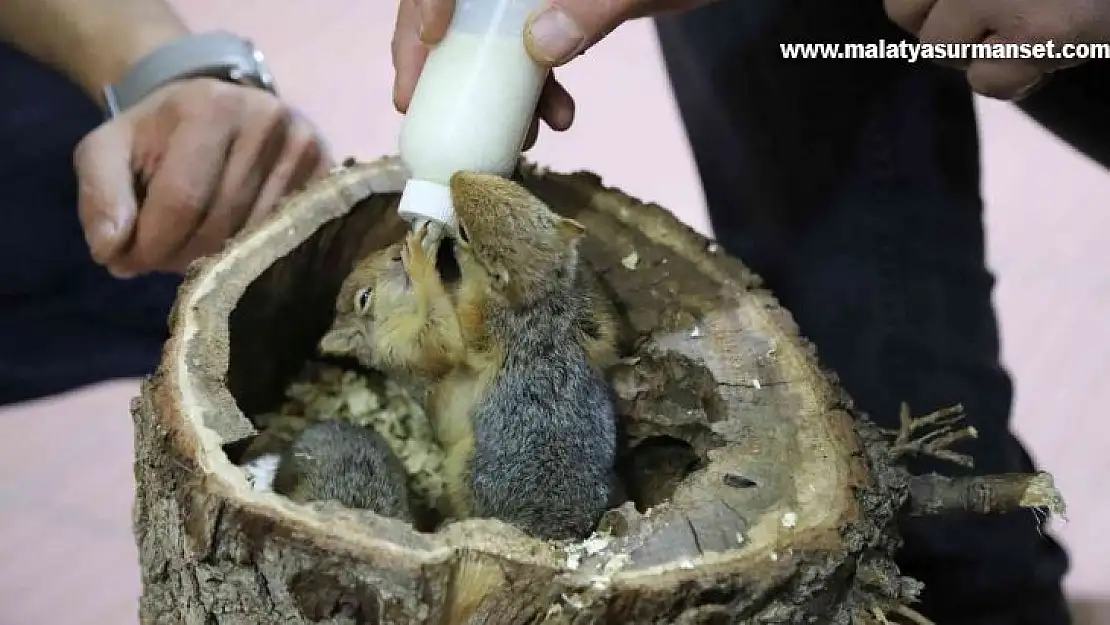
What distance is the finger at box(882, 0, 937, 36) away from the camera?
3.05 ft

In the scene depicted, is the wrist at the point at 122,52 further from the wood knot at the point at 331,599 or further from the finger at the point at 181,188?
the wood knot at the point at 331,599

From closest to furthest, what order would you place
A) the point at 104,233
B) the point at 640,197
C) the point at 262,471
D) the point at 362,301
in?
the point at 262,471
the point at 362,301
the point at 104,233
the point at 640,197

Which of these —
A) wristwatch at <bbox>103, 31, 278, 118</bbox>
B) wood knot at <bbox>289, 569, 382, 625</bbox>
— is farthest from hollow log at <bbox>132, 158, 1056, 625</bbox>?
wristwatch at <bbox>103, 31, 278, 118</bbox>

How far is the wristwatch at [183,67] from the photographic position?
1326 millimetres

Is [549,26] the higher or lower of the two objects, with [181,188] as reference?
higher

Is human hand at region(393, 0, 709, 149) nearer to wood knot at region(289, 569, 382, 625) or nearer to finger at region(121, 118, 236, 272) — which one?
finger at region(121, 118, 236, 272)

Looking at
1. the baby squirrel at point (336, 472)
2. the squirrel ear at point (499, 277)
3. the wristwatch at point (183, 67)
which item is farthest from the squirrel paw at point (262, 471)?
the wristwatch at point (183, 67)

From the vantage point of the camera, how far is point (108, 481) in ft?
5.98

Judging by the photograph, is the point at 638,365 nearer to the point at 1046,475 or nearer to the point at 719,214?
the point at 1046,475

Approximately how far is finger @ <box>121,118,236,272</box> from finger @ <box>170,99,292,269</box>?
12mm

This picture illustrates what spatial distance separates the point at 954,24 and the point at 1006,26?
4cm

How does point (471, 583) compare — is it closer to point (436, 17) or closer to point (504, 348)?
point (504, 348)

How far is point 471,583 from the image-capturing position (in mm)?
697

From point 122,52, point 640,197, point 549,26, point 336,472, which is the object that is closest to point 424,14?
point 549,26
